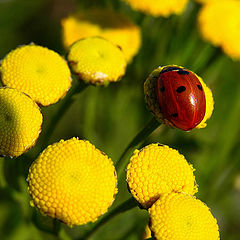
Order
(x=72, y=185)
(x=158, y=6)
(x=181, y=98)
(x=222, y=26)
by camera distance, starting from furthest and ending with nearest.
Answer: (x=222, y=26), (x=158, y=6), (x=181, y=98), (x=72, y=185)

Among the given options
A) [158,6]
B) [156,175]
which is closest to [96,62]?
[156,175]

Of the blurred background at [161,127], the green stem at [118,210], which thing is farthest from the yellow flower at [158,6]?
the green stem at [118,210]

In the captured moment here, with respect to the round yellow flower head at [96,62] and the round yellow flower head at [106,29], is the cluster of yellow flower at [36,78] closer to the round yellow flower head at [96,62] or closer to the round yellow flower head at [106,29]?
the round yellow flower head at [96,62]

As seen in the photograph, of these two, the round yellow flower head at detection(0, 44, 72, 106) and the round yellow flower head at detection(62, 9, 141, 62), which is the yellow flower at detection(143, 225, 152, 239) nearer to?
the round yellow flower head at detection(0, 44, 72, 106)

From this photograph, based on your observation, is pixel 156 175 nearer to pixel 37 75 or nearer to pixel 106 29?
pixel 37 75

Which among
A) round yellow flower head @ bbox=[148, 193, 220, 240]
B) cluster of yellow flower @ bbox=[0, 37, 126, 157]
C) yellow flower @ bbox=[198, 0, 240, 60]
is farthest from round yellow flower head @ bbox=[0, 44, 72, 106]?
yellow flower @ bbox=[198, 0, 240, 60]

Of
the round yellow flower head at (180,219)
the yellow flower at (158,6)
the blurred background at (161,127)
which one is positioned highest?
the yellow flower at (158,6)

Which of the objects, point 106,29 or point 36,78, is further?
point 106,29
